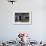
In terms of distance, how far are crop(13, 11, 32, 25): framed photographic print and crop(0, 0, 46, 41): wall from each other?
11 cm

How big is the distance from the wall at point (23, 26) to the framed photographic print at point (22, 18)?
0.11 meters

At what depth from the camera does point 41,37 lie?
189 inches

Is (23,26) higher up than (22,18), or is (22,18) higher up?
(22,18)

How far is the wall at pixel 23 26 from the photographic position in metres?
4.73

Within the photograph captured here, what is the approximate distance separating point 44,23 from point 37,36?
0.55 m

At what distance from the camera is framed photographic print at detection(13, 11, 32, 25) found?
15.6 feet

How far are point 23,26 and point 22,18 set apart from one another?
297 mm

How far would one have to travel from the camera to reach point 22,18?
188 inches

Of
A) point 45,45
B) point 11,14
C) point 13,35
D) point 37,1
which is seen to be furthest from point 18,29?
point 45,45

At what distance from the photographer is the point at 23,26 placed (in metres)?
4.77

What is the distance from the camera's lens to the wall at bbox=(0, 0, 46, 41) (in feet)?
15.5

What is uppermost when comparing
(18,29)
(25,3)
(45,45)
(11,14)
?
(25,3)

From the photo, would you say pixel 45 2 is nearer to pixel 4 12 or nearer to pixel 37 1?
pixel 37 1

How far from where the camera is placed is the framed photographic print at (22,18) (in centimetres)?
475
